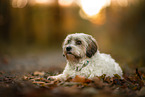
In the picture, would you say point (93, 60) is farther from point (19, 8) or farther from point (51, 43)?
point (51, 43)

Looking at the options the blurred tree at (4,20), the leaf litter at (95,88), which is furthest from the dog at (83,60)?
the blurred tree at (4,20)

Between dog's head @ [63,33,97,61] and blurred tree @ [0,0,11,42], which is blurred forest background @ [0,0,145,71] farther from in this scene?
dog's head @ [63,33,97,61]

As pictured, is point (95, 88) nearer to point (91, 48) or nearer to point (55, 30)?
point (91, 48)

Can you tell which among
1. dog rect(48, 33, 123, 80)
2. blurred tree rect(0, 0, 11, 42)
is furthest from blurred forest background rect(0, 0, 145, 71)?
dog rect(48, 33, 123, 80)

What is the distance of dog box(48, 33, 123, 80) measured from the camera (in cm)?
621

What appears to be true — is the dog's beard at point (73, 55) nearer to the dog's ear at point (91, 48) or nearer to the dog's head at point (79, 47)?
the dog's head at point (79, 47)

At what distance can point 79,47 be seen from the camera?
6438 mm

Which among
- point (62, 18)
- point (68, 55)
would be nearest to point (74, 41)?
point (68, 55)

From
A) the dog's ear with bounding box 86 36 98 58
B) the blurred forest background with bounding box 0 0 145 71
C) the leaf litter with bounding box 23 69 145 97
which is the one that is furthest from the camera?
the blurred forest background with bounding box 0 0 145 71

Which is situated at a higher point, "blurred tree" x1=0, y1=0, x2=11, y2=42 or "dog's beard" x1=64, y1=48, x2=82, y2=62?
"blurred tree" x1=0, y1=0, x2=11, y2=42

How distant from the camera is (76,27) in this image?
163 feet

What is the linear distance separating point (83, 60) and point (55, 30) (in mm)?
36602

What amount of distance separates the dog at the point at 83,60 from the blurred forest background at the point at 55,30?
4.43 m

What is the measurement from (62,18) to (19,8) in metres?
14.9
